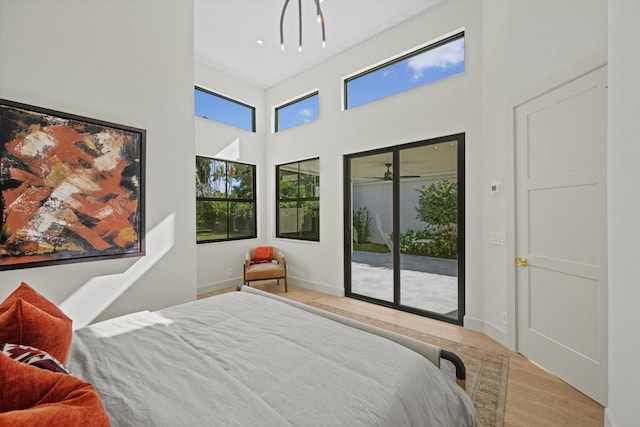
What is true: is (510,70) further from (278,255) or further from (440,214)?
(278,255)

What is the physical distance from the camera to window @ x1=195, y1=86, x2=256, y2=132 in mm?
4579

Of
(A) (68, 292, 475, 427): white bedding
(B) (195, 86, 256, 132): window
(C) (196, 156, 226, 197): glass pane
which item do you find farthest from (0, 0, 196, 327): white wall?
(B) (195, 86, 256, 132): window

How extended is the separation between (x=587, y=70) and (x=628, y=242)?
1.45 metres

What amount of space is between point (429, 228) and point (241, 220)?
3292 millimetres

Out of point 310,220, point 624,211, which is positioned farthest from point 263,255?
point 624,211

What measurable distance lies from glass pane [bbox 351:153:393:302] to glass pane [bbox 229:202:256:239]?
2.08 m

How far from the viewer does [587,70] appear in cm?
200

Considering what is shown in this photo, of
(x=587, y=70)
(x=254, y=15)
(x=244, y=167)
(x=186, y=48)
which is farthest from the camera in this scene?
(x=244, y=167)

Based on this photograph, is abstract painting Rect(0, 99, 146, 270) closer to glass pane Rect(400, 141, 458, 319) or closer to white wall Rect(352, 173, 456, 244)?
white wall Rect(352, 173, 456, 244)

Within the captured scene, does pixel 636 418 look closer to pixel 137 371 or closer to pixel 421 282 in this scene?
pixel 137 371

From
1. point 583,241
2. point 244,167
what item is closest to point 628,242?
point 583,241

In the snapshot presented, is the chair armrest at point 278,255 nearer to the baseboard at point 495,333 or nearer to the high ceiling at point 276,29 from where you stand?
the baseboard at point 495,333

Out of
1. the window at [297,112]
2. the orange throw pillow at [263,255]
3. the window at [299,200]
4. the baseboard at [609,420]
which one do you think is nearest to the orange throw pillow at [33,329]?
the baseboard at [609,420]

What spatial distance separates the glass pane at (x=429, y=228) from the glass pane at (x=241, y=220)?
2.87 metres
